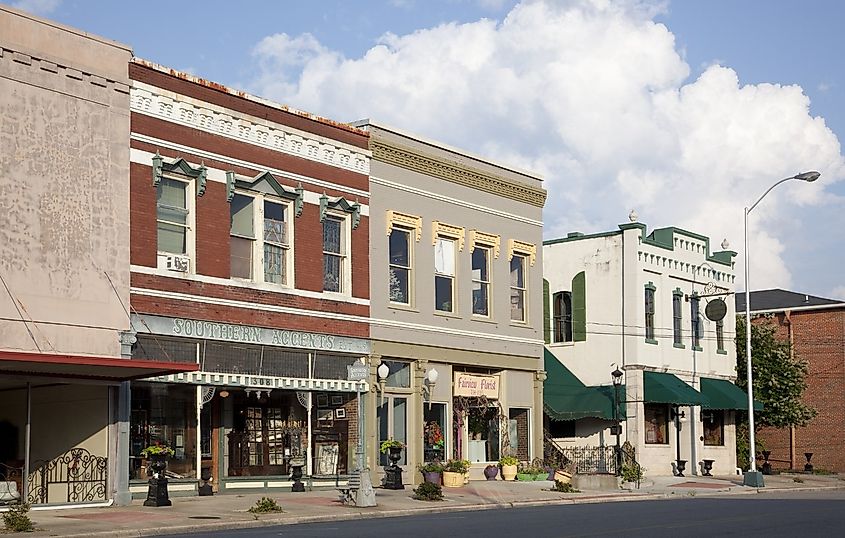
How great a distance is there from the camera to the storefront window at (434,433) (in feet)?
113

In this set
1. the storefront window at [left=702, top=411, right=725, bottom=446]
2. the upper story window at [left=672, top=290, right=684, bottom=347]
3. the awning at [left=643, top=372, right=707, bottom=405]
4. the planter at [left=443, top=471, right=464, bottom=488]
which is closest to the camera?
the planter at [left=443, top=471, right=464, bottom=488]

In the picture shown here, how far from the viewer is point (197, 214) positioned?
1093 inches

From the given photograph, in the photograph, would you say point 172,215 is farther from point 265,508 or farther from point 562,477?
point 562,477

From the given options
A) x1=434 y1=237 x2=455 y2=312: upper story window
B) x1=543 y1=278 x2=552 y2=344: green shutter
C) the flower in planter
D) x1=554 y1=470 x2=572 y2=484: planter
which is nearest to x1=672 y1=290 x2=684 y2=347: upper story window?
x1=543 y1=278 x2=552 y2=344: green shutter

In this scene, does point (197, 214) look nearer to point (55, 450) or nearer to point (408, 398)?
point (55, 450)

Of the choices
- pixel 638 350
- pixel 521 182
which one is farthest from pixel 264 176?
pixel 638 350

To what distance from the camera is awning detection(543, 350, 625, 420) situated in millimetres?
41750

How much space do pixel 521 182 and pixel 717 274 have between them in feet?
45.9

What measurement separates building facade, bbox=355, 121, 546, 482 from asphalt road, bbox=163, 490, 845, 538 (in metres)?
7.29

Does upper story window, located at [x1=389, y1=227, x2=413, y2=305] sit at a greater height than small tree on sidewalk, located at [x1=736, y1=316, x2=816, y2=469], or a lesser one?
A: greater

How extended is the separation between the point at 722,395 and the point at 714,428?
8.35 feet

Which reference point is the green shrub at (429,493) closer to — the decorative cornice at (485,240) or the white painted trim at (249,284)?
the white painted trim at (249,284)

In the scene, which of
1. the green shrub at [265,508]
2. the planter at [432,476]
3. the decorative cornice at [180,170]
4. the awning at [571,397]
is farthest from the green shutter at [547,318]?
the green shrub at [265,508]

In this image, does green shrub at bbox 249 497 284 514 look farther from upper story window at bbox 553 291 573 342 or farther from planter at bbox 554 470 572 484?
upper story window at bbox 553 291 573 342
